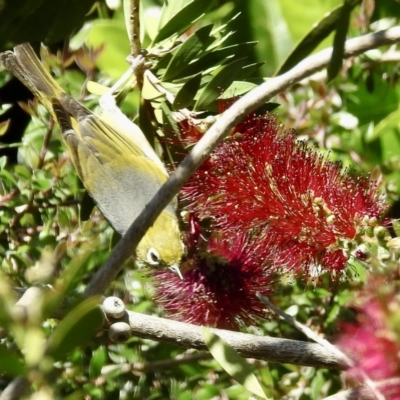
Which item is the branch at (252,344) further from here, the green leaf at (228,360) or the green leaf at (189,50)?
the green leaf at (189,50)

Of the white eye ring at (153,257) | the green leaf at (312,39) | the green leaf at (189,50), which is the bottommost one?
the white eye ring at (153,257)

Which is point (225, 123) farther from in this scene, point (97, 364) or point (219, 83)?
point (97, 364)

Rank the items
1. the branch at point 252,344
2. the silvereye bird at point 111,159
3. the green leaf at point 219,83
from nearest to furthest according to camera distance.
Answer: the branch at point 252,344 → the green leaf at point 219,83 → the silvereye bird at point 111,159

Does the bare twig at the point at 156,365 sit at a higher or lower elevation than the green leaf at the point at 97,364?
lower

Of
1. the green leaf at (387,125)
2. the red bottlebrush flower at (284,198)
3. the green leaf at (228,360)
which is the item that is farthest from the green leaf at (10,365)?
the green leaf at (387,125)

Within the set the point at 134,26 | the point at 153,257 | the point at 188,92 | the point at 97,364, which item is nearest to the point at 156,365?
the point at 97,364

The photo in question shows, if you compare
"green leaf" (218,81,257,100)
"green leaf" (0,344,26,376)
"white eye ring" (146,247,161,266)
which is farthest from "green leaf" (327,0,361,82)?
"white eye ring" (146,247,161,266)

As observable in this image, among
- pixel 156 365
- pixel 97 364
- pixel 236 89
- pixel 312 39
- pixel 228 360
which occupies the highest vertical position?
pixel 312 39

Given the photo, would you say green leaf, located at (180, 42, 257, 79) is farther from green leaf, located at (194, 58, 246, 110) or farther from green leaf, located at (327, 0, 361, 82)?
green leaf, located at (327, 0, 361, 82)
